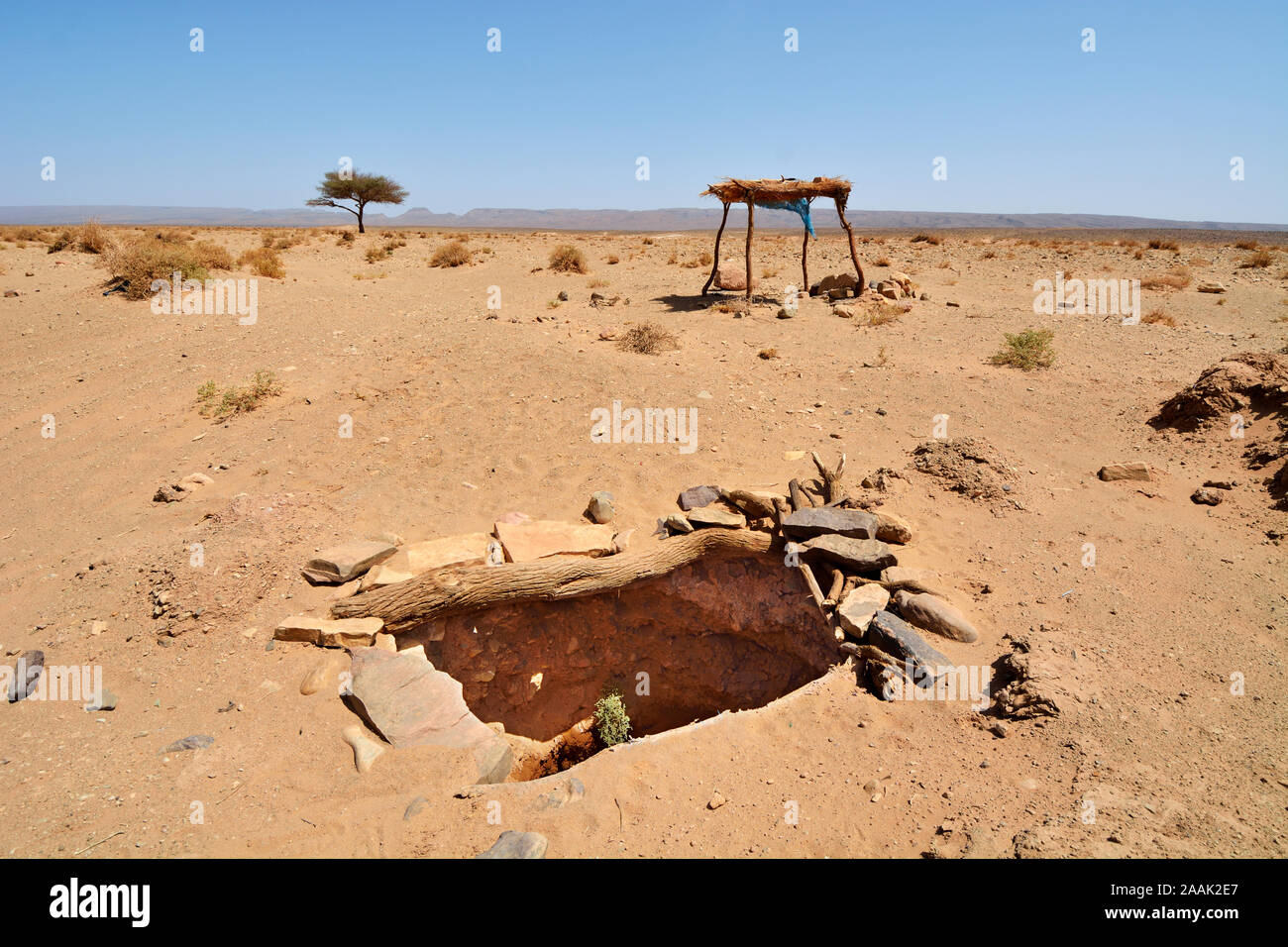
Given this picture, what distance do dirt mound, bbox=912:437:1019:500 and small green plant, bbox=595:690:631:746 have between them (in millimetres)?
3498

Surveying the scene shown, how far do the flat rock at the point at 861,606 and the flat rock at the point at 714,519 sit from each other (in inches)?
43.1

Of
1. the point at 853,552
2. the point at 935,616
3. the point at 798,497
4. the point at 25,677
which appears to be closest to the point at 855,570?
the point at 853,552

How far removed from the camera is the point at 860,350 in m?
9.43

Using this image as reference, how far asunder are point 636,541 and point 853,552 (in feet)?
5.67

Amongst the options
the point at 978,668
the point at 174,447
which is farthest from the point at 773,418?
the point at 174,447

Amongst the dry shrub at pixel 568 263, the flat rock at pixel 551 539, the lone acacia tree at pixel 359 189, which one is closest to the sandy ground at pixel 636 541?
the flat rock at pixel 551 539

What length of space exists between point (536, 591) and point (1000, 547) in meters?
3.55

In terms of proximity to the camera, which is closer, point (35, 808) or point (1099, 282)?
point (35, 808)

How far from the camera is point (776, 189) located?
1151 centimetres

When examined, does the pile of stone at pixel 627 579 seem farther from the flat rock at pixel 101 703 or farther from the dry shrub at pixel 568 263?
the dry shrub at pixel 568 263

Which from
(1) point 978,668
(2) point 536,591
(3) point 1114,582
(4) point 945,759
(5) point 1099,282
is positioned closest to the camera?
(4) point 945,759
